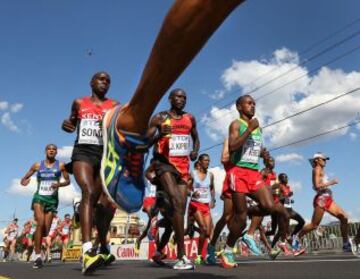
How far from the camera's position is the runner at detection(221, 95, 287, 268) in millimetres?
5383

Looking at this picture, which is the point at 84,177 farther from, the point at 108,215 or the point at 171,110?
the point at 171,110

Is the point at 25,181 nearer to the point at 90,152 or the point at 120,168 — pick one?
the point at 90,152

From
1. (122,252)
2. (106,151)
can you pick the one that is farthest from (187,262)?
(122,252)

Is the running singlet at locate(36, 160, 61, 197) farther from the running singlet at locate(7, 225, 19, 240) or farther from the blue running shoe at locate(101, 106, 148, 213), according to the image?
the running singlet at locate(7, 225, 19, 240)

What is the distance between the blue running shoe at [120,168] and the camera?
2.40m

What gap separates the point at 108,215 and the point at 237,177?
1590mm

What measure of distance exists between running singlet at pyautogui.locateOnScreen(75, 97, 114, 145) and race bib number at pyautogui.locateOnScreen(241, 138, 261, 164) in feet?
5.78

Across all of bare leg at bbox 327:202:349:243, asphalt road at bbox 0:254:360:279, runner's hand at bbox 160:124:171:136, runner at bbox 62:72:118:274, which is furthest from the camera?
bare leg at bbox 327:202:349:243

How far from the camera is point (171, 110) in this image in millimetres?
6395

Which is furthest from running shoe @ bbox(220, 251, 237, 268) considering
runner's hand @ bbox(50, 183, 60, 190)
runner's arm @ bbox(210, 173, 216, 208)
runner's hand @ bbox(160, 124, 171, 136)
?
runner's hand @ bbox(50, 183, 60, 190)

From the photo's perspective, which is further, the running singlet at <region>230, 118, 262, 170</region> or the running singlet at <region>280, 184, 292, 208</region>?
the running singlet at <region>280, 184, 292, 208</region>

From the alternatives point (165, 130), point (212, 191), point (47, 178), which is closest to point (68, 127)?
point (165, 130)

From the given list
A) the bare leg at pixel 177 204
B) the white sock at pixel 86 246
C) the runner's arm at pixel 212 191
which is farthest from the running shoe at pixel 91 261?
the runner's arm at pixel 212 191

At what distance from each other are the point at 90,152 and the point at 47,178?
3317mm
